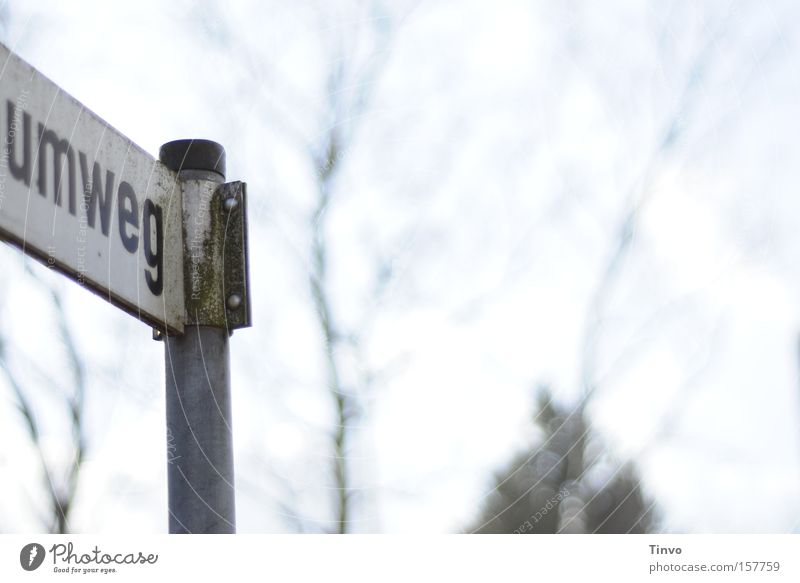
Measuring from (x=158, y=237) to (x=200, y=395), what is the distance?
7.2 inches

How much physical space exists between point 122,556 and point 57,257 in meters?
0.41

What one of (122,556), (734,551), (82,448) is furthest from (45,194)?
(82,448)

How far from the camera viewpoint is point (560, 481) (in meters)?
5.04

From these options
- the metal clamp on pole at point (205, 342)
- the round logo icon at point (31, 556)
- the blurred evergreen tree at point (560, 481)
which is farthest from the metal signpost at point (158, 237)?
the blurred evergreen tree at point (560, 481)

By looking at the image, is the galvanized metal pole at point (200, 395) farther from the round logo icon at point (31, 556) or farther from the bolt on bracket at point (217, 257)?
the round logo icon at point (31, 556)

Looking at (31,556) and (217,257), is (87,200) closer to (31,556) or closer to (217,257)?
(217,257)

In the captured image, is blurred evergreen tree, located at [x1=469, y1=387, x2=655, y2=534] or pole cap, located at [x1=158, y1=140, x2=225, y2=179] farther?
blurred evergreen tree, located at [x1=469, y1=387, x2=655, y2=534]

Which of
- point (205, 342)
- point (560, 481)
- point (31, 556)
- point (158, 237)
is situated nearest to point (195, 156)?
point (158, 237)

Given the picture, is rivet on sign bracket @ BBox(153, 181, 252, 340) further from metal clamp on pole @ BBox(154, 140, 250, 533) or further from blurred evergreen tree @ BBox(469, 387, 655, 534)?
blurred evergreen tree @ BBox(469, 387, 655, 534)

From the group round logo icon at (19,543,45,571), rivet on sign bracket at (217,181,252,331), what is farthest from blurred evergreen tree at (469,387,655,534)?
rivet on sign bracket at (217,181,252,331)

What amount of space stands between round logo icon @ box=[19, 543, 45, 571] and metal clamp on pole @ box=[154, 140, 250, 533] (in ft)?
0.92

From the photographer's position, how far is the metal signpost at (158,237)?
911 millimetres

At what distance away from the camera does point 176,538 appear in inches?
38.3

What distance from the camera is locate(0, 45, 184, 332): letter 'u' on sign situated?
90 centimetres
